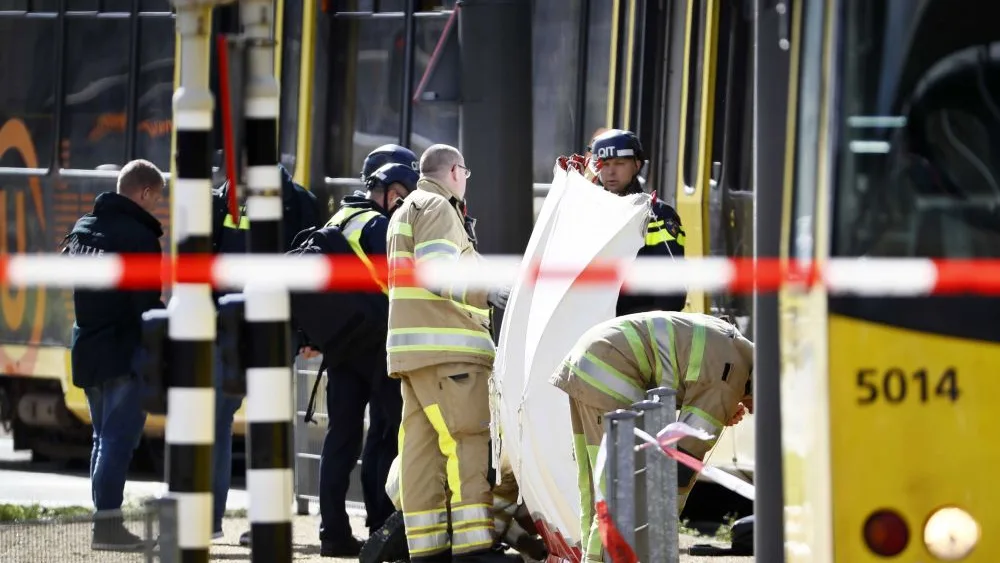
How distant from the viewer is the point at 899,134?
4.64 m

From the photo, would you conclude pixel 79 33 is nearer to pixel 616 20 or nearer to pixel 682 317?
pixel 616 20

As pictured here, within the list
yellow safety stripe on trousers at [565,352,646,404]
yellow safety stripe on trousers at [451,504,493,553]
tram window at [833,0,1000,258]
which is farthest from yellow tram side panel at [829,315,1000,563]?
yellow safety stripe on trousers at [451,504,493,553]

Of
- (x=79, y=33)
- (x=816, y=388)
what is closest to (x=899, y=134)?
(x=816, y=388)

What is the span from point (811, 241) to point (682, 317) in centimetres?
171

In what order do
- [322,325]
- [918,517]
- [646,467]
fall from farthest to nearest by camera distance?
[322,325]
[646,467]
[918,517]

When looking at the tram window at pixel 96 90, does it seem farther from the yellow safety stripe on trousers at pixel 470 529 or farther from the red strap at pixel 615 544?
the red strap at pixel 615 544

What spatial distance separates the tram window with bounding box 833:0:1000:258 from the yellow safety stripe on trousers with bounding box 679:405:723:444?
1706mm

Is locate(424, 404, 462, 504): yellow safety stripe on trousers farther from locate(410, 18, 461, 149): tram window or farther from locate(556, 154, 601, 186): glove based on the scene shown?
locate(410, 18, 461, 149): tram window

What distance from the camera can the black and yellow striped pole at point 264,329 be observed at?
16.4ft

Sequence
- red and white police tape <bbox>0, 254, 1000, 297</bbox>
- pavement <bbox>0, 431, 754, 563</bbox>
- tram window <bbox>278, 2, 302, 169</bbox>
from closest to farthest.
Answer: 1. red and white police tape <bbox>0, 254, 1000, 297</bbox>
2. pavement <bbox>0, 431, 754, 563</bbox>
3. tram window <bbox>278, 2, 302, 169</bbox>

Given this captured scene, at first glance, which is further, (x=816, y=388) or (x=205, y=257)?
(x=205, y=257)

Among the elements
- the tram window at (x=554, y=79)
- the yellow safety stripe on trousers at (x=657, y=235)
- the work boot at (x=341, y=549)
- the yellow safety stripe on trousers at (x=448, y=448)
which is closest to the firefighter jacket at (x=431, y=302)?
the yellow safety stripe on trousers at (x=448, y=448)

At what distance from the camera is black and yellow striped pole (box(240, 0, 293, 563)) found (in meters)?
5.00

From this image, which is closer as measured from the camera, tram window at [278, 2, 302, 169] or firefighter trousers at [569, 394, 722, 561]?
firefighter trousers at [569, 394, 722, 561]
